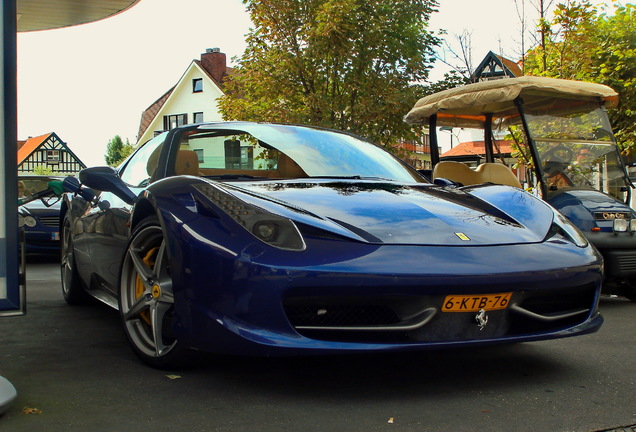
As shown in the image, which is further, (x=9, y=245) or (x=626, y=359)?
(x=626, y=359)

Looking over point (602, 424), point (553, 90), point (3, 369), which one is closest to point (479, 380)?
point (602, 424)

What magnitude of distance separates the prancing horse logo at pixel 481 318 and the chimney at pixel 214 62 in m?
53.2

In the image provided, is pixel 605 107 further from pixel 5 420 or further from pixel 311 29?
pixel 311 29

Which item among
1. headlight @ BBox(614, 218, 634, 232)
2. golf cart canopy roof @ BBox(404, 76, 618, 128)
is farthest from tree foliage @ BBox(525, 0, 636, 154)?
headlight @ BBox(614, 218, 634, 232)

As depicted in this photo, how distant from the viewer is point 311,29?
65.3ft

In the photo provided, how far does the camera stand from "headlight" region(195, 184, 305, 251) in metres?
3.09

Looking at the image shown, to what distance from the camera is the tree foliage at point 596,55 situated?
14570 mm

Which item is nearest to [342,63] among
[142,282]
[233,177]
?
[233,177]

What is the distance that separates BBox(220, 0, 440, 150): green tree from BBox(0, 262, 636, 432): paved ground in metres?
16.6

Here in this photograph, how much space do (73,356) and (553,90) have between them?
508cm

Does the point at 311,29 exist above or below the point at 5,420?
above

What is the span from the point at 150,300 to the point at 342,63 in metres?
17.7

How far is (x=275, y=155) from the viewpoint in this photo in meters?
4.50

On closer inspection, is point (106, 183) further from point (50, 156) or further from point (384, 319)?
point (50, 156)
